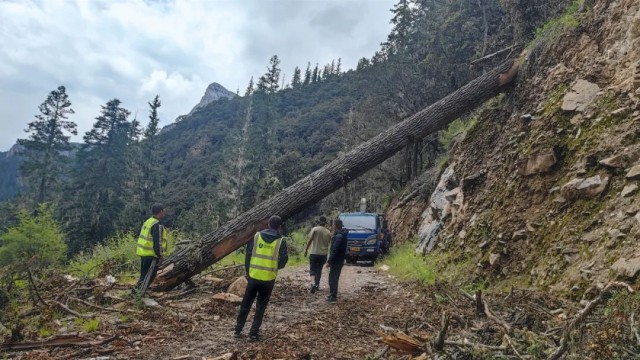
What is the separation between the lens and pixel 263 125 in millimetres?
60969

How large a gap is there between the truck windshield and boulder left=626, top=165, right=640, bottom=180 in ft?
35.7

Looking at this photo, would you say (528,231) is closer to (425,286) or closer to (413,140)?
(425,286)

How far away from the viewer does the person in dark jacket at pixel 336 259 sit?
8.69 meters

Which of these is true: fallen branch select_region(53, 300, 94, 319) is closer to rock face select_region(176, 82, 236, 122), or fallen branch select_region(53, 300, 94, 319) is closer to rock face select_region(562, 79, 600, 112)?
rock face select_region(562, 79, 600, 112)

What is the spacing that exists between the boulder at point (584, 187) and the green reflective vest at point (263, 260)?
15.3ft

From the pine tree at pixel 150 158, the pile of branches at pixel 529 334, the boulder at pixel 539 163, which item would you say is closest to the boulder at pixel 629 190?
the pile of branches at pixel 529 334

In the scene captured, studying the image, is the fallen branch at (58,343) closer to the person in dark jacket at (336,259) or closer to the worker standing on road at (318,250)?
the person in dark jacket at (336,259)

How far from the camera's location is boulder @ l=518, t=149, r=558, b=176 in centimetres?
768

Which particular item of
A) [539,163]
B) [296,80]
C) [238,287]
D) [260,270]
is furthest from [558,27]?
[296,80]

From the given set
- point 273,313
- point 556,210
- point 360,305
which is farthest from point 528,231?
point 273,313

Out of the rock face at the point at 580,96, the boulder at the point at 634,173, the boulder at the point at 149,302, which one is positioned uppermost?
the rock face at the point at 580,96

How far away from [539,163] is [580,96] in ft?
5.08

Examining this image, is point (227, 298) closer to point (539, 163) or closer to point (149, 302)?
point (149, 302)

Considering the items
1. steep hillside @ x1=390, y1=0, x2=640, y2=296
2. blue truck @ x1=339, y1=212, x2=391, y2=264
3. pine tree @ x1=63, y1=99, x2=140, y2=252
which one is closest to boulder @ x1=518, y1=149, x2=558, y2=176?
steep hillside @ x1=390, y1=0, x2=640, y2=296
